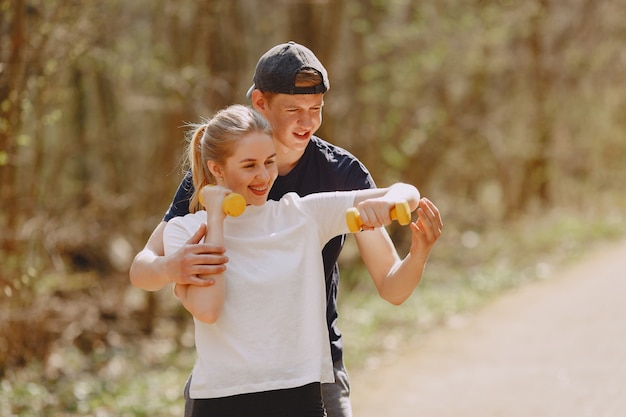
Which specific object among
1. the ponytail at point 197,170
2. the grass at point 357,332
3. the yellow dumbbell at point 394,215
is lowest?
the grass at point 357,332

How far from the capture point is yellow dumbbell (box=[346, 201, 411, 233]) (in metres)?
2.33

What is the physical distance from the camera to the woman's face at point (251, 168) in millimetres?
2504

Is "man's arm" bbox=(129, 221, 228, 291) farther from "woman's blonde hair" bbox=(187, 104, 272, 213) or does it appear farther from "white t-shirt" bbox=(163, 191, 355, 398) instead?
"woman's blonde hair" bbox=(187, 104, 272, 213)

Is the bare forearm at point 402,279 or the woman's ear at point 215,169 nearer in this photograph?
the woman's ear at point 215,169

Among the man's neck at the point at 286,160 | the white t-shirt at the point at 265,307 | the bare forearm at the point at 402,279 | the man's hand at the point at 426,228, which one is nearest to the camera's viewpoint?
the white t-shirt at the point at 265,307

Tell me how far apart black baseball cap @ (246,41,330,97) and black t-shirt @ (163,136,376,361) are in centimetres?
27

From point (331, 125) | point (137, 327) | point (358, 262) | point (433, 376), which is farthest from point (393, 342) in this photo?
point (358, 262)

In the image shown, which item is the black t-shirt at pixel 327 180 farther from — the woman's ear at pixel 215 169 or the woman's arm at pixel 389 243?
the woman's ear at pixel 215 169

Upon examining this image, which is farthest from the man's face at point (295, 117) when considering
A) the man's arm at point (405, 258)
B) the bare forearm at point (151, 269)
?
the bare forearm at point (151, 269)

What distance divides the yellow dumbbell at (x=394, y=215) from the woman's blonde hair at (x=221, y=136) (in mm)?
378

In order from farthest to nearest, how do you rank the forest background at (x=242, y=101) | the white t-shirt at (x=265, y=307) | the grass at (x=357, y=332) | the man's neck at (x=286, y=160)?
the forest background at (x=242, y=101) → the grass at (x=357, y=332) → the man's neck at (x=286, y=160) → the white t-shirt at (x=265, y=307)

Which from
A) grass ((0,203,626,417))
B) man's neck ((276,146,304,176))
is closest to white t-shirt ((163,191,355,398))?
man's neck ((276,146,304,176))

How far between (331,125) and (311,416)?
942 cm

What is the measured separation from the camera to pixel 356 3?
12.3 metres
